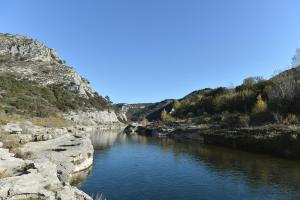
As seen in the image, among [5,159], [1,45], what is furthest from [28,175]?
[1,45]

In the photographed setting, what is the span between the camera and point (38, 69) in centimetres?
16775

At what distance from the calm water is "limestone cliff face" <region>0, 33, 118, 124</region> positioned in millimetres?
100852

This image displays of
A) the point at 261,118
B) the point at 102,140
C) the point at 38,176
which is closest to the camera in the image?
the point at 38,176

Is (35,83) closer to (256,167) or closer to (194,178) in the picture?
(256,167)

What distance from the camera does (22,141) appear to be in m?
52.3

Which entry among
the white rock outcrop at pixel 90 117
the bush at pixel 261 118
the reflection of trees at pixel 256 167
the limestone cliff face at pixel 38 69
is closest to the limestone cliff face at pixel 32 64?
the limestone cliff face at pixel 38 69

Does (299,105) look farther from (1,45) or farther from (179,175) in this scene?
(1,45)

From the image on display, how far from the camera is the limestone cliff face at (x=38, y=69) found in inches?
6081

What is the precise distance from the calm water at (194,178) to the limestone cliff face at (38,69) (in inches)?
3971

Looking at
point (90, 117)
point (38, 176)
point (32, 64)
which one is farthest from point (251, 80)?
point (38, 176)

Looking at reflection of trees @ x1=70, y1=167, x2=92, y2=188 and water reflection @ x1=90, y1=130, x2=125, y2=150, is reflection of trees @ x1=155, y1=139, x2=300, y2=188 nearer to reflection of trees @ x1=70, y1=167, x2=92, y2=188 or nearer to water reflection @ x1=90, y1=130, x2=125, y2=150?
reflection of trees @ x1=70, y1=167, x2=92, y2=188

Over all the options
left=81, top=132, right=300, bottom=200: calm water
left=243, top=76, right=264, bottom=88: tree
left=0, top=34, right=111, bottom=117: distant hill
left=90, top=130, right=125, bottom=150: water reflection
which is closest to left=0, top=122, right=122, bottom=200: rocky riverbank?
left=81, top=132, right=300, bottom=200: calm water

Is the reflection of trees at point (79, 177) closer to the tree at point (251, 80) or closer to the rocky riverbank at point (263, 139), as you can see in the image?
the rocky riverbank at point (263, 139)

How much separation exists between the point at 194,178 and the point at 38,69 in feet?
472
